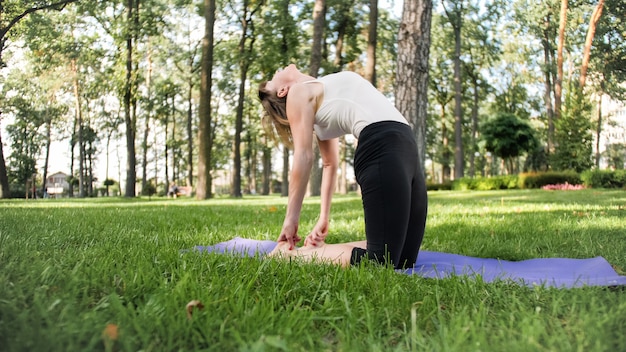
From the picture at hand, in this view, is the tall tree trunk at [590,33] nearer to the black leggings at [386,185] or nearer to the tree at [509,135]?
the tree at [509,135]

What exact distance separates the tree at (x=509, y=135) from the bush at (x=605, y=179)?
367 inches

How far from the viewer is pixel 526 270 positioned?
9.91 ft

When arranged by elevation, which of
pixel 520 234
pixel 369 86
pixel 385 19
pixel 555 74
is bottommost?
pixel 520 234

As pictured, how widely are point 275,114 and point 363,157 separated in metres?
0.86

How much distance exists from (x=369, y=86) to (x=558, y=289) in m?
1.86

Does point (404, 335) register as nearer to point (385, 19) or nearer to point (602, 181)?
point (602, 181)

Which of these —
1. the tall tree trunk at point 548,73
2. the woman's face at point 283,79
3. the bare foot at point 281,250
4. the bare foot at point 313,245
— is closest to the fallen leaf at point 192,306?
the bare foot at point 281,250

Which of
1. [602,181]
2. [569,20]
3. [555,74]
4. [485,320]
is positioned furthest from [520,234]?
[555,74]

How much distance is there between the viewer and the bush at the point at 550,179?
1744 centimetres

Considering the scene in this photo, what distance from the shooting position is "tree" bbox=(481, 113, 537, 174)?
25.6 meters

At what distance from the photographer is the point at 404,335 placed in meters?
1.54

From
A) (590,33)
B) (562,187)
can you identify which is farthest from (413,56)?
(562,187)

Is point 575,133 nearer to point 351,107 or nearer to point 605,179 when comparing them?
point 605,179

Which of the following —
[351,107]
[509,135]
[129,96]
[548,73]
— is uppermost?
[548,73]
